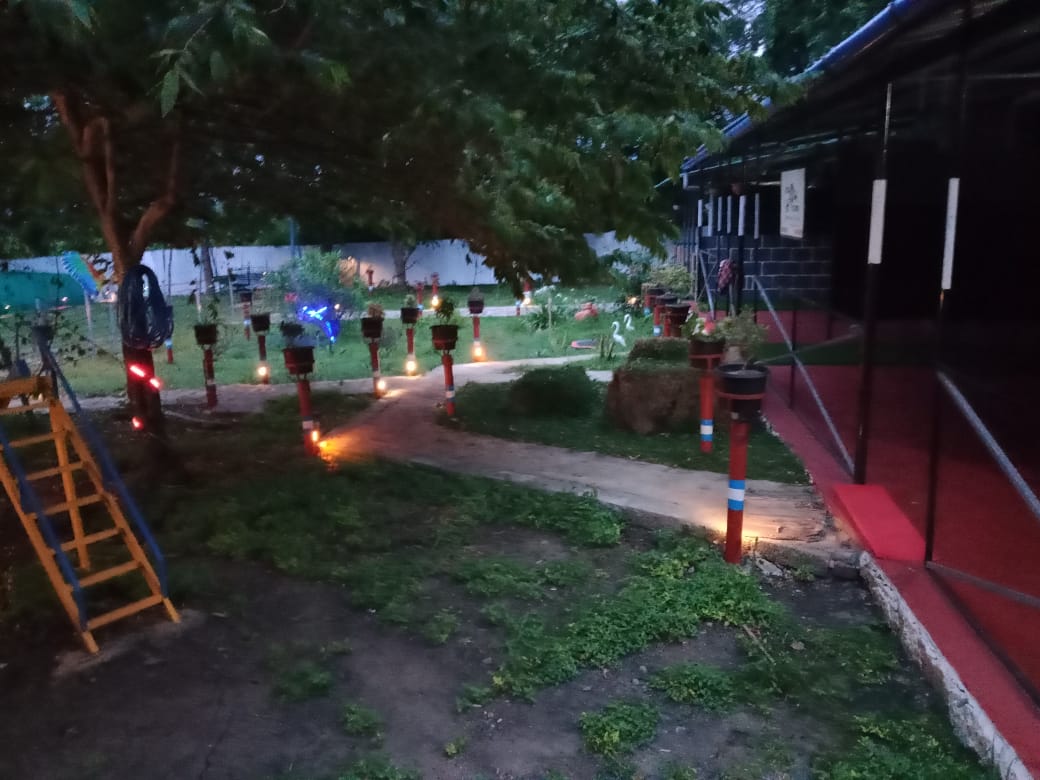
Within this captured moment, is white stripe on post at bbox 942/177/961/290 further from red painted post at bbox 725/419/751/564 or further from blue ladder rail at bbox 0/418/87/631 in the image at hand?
blue ladder rail at bbox 0/418/87/631

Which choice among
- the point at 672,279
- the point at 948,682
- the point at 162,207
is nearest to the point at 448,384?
the point at 162,207

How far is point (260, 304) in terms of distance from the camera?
18.6 meters

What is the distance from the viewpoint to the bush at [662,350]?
8.84m

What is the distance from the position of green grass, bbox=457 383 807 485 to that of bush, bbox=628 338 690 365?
0.77m

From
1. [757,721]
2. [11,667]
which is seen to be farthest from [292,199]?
[757,721]

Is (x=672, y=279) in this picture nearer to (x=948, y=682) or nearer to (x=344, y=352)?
(x=344, y=352)

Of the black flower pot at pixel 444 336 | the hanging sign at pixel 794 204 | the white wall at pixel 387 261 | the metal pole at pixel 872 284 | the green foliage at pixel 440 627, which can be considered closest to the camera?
the green foliage at pixel 440 627

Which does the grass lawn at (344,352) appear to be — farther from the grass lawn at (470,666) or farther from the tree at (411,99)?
the grass lawn at (470,666)

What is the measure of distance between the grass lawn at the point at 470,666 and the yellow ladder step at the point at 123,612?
12 cm

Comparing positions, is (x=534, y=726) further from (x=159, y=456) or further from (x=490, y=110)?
(x=159, y=456)

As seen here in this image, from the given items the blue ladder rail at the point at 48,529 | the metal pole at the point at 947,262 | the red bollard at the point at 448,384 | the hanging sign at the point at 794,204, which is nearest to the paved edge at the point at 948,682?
the metal pole at the point at 947,262

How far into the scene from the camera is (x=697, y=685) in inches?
148

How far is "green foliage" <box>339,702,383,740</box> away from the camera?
3.48 m

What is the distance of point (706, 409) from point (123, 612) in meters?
4.84
